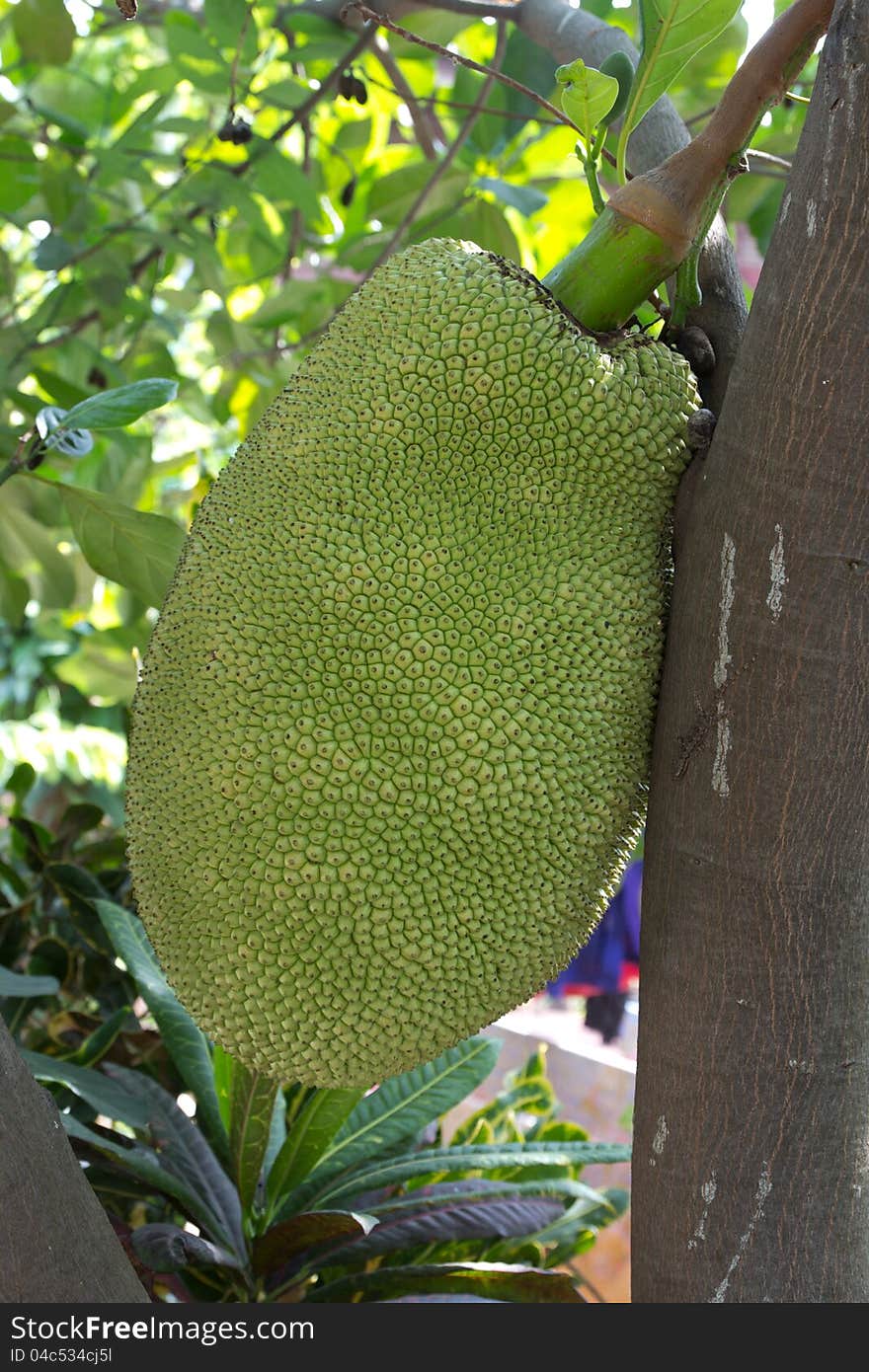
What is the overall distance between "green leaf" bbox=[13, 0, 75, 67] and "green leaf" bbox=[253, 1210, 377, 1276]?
1.15 m

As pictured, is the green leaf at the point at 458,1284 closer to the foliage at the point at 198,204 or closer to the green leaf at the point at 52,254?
the foliage at the point at 198,204

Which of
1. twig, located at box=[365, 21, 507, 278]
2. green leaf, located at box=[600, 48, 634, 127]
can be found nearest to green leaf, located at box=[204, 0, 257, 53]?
twig, located at box=[365, 21, 507, 278]

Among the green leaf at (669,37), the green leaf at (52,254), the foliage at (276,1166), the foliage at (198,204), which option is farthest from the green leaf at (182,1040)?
the green leaf at (669,37)

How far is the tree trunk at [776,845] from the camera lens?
61 cm

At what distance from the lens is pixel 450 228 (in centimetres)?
143

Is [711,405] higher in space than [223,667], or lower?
higher

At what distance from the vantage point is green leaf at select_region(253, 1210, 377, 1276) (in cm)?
93

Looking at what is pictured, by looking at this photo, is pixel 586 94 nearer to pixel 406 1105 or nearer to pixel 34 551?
pixel 406 1105

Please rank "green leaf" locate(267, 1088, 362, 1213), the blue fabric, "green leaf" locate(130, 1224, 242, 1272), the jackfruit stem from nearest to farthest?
the jackfruit stem < "green leaf" locate(130, 1224, 242, 1272) < "green leaf" locate(267, 1088, 362, 1213) < the blue fabric

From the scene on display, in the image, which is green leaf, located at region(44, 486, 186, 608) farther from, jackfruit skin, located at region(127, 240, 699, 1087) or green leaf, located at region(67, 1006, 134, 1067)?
green leaf, located at region(67, 1006, 134, 1067)

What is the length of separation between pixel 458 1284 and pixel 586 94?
883mm

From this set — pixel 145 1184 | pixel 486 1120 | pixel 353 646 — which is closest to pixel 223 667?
pixel 353 646

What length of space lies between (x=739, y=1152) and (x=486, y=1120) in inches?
31.9

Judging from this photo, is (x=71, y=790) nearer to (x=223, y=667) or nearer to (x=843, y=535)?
(x=223, y=667)
